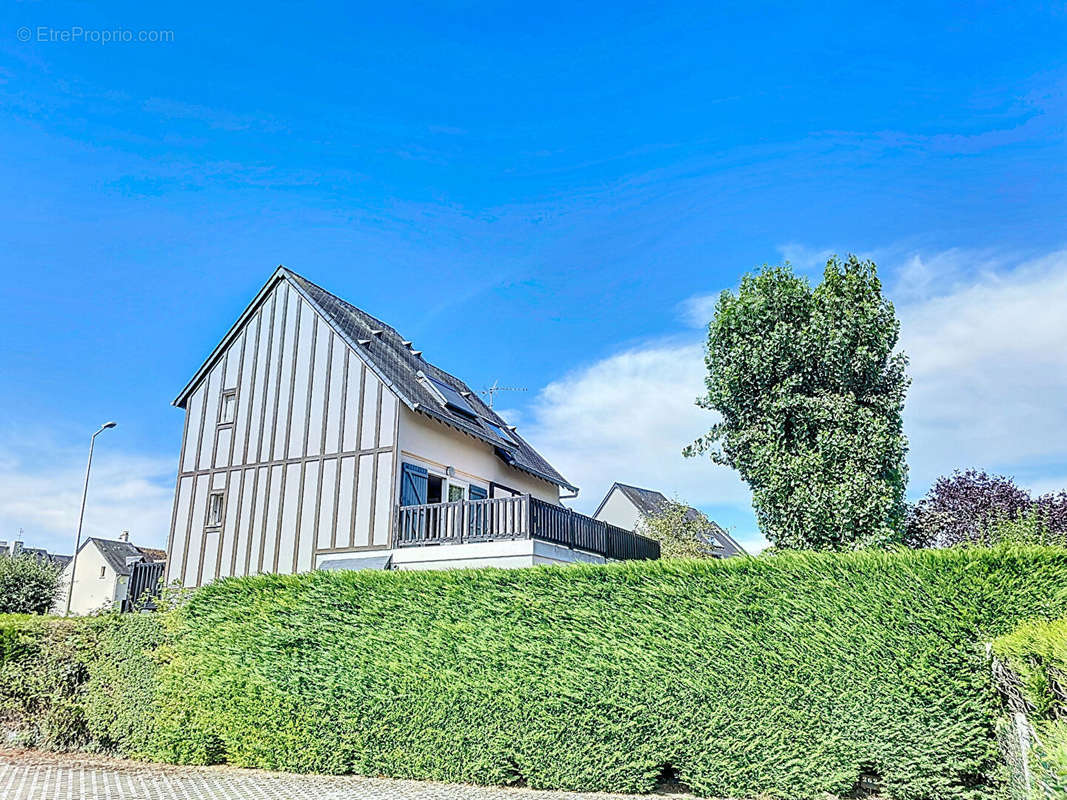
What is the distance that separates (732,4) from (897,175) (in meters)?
4.43

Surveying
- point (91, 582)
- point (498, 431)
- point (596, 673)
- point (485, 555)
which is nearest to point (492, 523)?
point (485, 555)

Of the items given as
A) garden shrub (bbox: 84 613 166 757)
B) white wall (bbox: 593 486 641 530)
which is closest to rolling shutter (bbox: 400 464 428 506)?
garden shrub (bbox: 84 613 166 757)

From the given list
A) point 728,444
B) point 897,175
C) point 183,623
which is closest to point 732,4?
point 897,175

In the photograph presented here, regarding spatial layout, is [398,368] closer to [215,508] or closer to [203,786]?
[215,508]

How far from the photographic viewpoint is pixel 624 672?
29.9 ft

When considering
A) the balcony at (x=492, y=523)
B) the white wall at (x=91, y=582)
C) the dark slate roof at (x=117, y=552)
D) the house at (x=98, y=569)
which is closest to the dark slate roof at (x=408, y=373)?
the balcony at (x=492, y=523)

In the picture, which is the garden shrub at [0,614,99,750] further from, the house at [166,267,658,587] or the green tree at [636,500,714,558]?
the green tree at [636,500,714,558]

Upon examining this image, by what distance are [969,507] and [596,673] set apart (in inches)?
684

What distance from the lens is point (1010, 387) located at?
46.8ft

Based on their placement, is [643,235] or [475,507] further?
[475,507]

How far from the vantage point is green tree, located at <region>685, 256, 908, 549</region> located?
18.1 meters

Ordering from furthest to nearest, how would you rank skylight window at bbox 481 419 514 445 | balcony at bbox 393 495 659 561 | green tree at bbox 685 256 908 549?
skylight window at bbox 481 419 514 445, green tree at bbox 685 256 908 549, balcony at bbox 393 495 659 561

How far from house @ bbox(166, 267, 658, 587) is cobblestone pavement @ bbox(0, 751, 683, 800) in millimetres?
6123

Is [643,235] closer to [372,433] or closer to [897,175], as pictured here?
[897,175]
